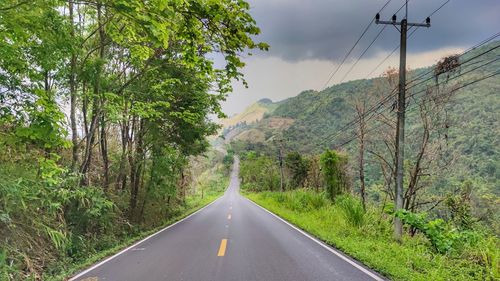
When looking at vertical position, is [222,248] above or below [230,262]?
below

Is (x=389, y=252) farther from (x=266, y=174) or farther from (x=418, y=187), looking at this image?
(x=266, y=174)

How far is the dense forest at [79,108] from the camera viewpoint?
404cm

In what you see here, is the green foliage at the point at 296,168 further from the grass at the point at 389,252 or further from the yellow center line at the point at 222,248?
the yellow center line at the point at 222,248

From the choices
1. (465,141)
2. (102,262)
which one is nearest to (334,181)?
(102,262)

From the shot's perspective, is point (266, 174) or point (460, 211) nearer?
point (460, 211)

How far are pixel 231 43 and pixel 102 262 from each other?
6823 mm

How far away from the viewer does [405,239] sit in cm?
1037

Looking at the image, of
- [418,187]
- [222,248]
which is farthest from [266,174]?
[222,248]

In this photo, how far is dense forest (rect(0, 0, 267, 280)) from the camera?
404cm

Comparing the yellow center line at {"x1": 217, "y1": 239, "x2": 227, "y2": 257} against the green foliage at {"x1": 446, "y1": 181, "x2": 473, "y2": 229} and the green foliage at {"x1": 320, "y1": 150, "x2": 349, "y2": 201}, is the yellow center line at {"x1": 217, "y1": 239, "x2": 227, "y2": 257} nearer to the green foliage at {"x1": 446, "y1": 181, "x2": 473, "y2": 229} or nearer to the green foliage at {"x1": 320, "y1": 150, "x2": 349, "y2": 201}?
the green foliage at {"x1": 446, "y1": 181, "x2": 473, "y2": 229}

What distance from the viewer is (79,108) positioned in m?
13.1

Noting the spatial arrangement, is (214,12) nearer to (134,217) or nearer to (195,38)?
(195,38)

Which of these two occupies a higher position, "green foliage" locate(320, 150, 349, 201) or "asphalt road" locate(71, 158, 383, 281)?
"green foliage" locate(320, 150, 349, 201)

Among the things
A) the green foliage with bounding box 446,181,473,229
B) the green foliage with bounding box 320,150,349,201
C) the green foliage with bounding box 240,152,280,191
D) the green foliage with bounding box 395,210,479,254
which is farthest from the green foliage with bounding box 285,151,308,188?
the green foliage with bounding box 395,210,479,254
